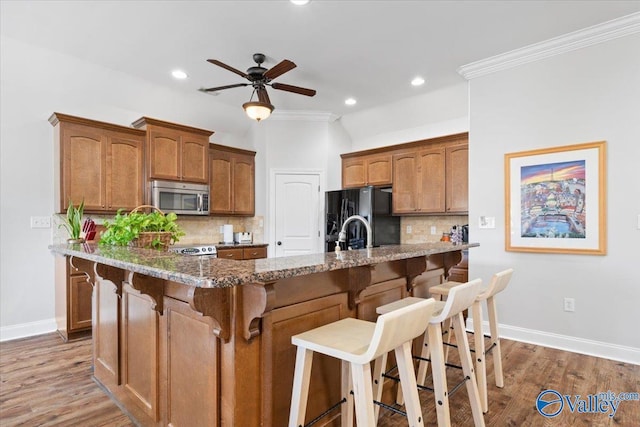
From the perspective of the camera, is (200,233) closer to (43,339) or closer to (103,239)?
(43,339)

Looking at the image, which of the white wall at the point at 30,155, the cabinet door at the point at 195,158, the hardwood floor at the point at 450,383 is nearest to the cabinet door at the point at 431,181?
the hardwood floor at the point at 450,383

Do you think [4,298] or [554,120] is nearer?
[554,120]

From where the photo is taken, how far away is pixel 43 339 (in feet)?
11.3

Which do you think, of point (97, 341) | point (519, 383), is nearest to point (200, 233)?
point (97, 341)

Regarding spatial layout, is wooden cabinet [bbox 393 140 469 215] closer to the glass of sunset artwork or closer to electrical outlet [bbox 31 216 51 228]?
the glass of sunset artwork

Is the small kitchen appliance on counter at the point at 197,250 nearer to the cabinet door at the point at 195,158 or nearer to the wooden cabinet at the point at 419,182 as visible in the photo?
the cabinet door at the point at 195,158

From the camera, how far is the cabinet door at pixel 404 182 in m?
4.73

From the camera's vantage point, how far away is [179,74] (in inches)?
152

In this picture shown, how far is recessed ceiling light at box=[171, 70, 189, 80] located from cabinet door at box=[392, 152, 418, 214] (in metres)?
2.93

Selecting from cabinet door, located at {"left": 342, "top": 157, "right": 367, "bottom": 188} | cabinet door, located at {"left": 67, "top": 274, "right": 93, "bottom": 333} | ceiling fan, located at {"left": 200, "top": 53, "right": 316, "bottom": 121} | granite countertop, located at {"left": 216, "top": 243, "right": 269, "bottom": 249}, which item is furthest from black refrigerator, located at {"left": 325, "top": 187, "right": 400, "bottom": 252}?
cabinet door, located at {"left": 67, "top": 274, "right": 93, "bottom": 333}

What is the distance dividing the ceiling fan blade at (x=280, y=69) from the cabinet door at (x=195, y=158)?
1.72 meters

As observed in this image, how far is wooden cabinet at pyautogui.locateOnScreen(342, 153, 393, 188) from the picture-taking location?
5027 mm

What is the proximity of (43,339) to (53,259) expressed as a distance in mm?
825

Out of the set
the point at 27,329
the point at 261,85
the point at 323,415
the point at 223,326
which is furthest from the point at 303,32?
the point at 27,329
